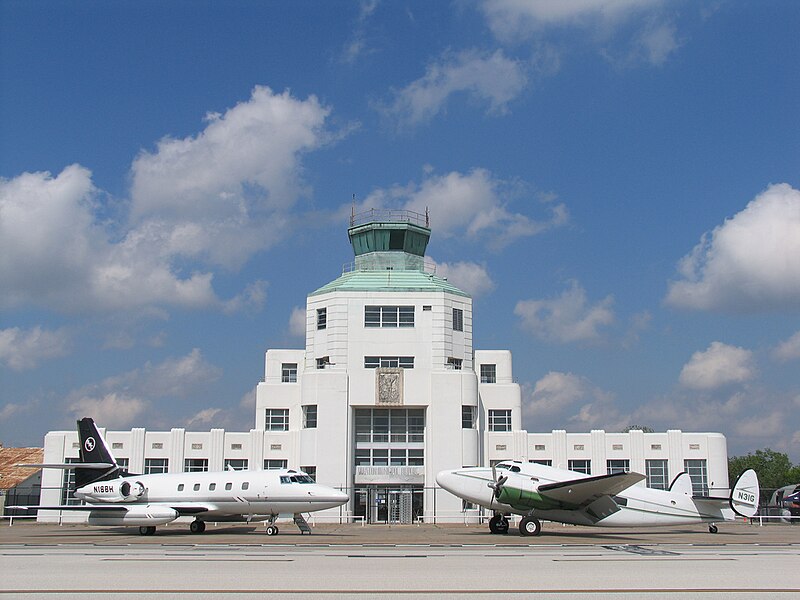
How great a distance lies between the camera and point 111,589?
14398 millimetres

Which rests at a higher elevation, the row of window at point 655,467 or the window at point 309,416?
the window at point 309,416

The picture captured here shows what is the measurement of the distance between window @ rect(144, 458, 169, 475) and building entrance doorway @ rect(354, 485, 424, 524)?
585 inches

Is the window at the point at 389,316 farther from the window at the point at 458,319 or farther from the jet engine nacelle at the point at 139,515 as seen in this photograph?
the jet engine nacelle at the point at 139,515

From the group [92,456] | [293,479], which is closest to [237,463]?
[92,456]

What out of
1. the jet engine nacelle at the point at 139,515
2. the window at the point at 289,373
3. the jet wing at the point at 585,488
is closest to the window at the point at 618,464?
the jet wing at the point at 585,488

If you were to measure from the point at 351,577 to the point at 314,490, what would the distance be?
66.2ft

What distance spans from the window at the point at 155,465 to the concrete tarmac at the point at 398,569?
2743 cm

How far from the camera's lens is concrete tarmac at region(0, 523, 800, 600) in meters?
14.5

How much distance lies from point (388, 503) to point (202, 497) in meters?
19.8

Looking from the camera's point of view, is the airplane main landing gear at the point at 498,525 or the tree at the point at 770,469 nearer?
the airplane main landing gear at the point at 498,525

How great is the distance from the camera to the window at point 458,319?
→ 58.4 meters

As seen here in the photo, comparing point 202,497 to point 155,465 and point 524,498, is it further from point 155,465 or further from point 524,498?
point 155,465

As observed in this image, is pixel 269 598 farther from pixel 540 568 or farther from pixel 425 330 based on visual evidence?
pixel 425 330

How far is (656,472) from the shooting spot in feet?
190
